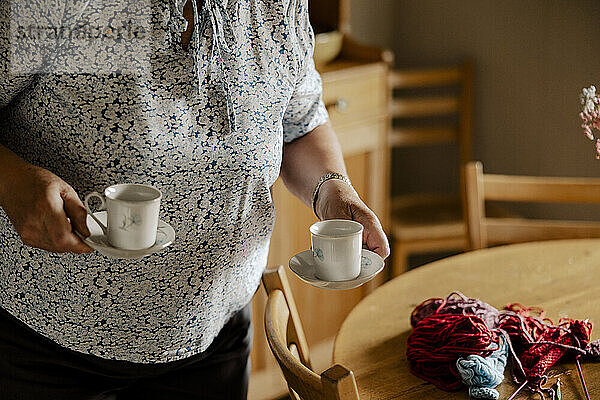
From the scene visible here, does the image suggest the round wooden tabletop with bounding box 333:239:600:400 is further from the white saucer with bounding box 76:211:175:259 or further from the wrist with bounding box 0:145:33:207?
the wrist with bounding box 0:145:33:207

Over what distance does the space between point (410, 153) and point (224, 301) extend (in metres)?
1.88

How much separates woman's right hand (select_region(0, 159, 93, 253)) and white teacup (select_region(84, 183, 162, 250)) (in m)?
0.03

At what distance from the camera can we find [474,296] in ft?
4.71

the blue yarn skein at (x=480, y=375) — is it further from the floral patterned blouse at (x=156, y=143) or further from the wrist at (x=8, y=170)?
the wrist at (x=8, y=170)

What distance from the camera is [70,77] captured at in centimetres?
105

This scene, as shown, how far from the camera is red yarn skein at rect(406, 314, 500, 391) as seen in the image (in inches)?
45.2

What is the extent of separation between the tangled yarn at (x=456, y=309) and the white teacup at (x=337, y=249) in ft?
0.72

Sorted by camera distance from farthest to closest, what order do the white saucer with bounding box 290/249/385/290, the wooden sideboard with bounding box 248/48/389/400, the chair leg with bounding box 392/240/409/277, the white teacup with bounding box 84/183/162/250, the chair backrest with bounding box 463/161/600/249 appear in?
the chair leg with bounding box 392/240/409/277 < the wooden sideboard with bounding box 248/48/389/400 < the chair backrest with bounding box 463/161/600/249 < the white saucer with bounding box 290/249/385/290 < the white teacup with bounding box 84/183/162/250

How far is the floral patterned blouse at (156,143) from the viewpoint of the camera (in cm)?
106

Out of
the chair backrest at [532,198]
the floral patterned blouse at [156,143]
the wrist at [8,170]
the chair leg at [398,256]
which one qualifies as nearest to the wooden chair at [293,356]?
the floral patterned blouse at [156,143]

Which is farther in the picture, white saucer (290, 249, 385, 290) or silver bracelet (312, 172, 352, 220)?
silver bracelet (312, 172, 352, 220)

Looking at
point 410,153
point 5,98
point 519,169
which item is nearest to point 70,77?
point 5,98

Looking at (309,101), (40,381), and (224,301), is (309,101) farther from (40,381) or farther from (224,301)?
(40,381)

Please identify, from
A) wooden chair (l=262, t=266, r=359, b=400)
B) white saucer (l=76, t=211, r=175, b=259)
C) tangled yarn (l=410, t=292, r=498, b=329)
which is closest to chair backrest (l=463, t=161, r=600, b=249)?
tangled yarn (l=410, t=292, r=498, b=329)
